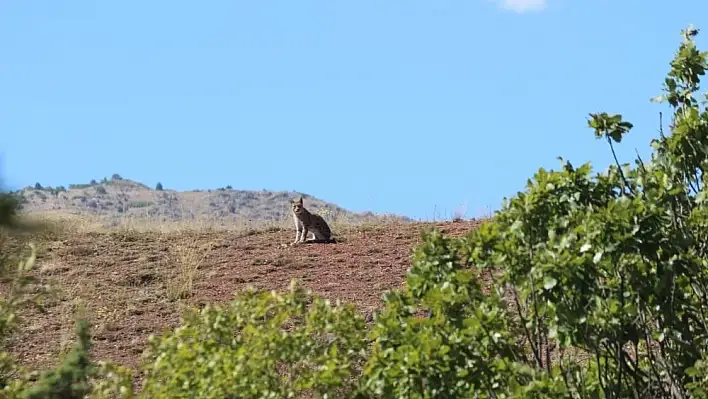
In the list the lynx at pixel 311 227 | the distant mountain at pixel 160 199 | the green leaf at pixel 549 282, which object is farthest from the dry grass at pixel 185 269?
the distant mountain at pixel 160 199

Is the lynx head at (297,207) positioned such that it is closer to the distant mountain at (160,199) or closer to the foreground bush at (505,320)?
the foreground bush at (505,320)

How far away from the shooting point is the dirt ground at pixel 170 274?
12922 millimetres

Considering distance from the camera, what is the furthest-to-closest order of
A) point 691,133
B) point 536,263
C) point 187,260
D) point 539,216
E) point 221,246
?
point 221,246
point 187,260
point 691,133
point 539,216
point 536,263

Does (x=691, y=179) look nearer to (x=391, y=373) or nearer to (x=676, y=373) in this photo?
(x=676, y=373)

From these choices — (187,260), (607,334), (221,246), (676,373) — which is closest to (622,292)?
(607,334)

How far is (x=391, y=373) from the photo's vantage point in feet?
20.3

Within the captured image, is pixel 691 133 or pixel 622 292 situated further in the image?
pixel 691 133

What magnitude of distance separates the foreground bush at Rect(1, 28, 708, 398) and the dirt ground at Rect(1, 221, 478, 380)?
200 inches

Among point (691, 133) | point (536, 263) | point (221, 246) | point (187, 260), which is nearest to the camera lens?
point (536, 263)

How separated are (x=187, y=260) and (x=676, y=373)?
9617 millimetres

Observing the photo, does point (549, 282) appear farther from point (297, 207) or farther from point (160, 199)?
point (160, 199)

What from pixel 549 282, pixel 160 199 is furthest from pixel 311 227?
pixel 160 199

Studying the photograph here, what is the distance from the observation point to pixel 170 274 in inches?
614

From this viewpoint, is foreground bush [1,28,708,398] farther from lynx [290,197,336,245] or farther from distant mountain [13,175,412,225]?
distant mountain [13,175,412,225]
